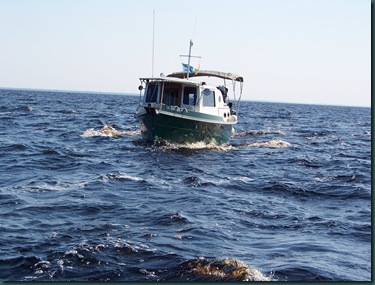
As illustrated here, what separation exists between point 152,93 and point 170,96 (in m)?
0.97

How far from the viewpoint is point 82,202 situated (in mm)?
13312

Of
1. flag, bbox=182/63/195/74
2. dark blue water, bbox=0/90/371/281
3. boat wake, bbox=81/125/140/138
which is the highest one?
flag, bbox=182/63/195/74

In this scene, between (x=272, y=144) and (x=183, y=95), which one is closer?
(x=183, y=95)

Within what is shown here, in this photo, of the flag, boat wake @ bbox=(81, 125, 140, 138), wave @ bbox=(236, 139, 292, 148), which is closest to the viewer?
the flag

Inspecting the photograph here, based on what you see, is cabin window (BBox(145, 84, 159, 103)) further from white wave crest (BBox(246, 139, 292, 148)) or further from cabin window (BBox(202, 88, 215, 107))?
white wave crest (BBox(246, 139, 292, 148))

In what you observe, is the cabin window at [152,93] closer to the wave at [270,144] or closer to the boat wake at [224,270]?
the wave at [270,144]

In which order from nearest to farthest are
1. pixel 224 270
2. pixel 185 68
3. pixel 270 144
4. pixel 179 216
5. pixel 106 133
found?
pixel 224 270 < pixel 179 216 < pixel 185 68 < pixel 270 144 < pixel 106 133

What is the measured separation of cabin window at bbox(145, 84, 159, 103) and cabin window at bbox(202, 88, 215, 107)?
223 cm

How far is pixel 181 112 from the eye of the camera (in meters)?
22.9

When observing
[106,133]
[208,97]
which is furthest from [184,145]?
[106,133]

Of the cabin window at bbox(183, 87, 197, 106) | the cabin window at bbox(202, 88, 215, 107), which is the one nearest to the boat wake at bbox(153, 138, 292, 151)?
the cabin window at bbox(202, 88, 215, 107)

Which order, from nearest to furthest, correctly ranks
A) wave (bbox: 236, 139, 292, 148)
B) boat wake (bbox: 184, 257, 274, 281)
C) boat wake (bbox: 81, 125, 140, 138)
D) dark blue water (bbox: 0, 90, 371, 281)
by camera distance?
boat wake (bbox: 184, 257, 274, 281) → dark blue water (bbox: 0, 90, 371, 281) → wave (bbox: 236, 139, 292, 148) → boat wake (bbox: 81, 125, 140, 138)

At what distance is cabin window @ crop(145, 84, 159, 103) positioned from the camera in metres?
24.9

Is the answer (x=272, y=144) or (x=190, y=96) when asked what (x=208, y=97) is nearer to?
(x=190, y=96)
